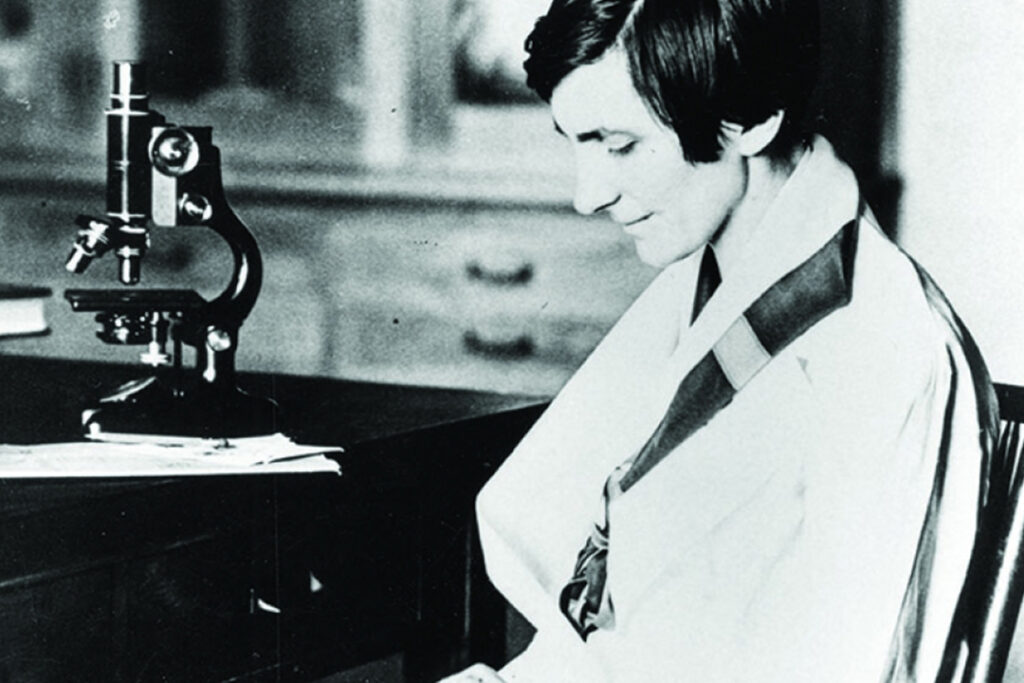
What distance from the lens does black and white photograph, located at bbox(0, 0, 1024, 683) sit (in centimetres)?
117

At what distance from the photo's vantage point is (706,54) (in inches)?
47.9

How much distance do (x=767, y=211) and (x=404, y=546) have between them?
2.13ft

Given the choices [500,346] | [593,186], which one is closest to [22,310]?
[500,346]

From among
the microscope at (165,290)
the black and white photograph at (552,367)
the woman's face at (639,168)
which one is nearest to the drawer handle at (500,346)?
the black and white photograph at (552,367)

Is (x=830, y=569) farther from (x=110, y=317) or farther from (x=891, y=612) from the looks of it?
(x=110, y=317)

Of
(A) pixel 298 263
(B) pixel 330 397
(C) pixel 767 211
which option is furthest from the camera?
(A) pixel 298 263

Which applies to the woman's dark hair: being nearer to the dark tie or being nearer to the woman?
the woman

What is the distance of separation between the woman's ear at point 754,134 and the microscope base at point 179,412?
2.20ft

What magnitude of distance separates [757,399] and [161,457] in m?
0.63

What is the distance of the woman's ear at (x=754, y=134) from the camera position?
125 cm

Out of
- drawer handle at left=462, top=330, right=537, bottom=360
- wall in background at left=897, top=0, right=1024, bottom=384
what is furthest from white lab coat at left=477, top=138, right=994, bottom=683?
drawer handle at left=462, top=330, right=537, bottom=360

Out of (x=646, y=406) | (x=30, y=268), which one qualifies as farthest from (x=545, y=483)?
(x=30, y=268)

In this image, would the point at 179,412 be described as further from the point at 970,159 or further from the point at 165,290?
the point at 970,159

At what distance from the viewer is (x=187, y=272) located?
2287 mm
